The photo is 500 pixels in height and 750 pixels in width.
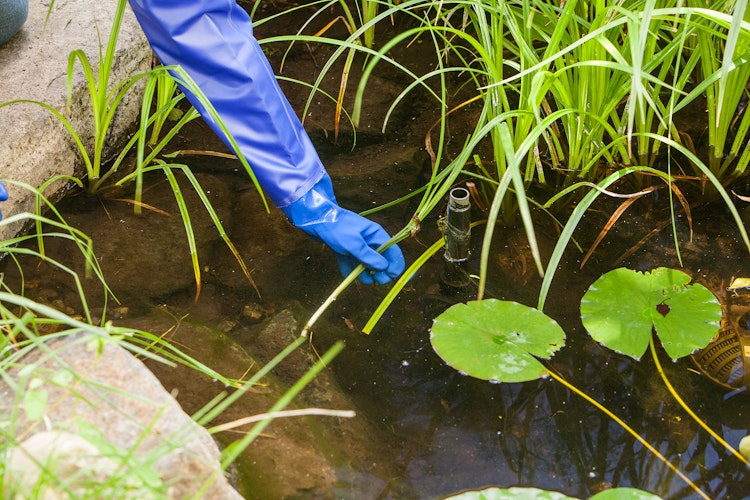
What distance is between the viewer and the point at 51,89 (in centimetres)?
189

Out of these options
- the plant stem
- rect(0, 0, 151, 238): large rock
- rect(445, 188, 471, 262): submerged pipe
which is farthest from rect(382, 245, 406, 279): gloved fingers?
rect(0, 0, 151, 238): large rock

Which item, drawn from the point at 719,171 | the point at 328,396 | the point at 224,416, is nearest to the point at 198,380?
the point at 224,416

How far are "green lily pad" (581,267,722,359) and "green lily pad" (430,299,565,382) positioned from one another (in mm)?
99

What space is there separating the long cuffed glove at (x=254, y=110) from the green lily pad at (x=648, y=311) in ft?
1.45

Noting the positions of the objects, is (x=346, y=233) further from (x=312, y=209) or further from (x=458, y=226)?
(x=458, y=226)

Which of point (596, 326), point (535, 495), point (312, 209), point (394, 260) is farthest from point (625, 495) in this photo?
point (312, 209)

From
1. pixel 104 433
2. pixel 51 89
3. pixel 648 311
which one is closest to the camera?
pixel 104 433

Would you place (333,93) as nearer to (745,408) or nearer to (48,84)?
(48,84)

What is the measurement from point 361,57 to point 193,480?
162 centimetres

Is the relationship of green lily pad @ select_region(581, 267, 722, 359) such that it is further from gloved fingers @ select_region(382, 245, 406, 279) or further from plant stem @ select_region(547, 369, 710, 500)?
gloved fingers @ select_region(382, 245, 406, 279)

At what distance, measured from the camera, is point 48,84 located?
1.90 metres

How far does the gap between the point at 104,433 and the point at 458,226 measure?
81 centimetres

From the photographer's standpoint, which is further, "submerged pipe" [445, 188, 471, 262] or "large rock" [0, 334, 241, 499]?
"submerged pipe" [445, 188, 471, 262]

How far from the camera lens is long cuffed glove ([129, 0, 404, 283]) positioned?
1.47 metres
